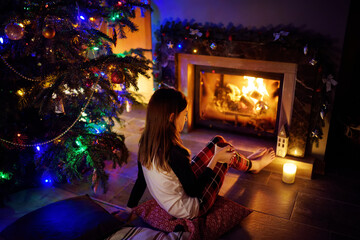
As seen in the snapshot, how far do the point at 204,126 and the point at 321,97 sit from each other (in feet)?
5.05

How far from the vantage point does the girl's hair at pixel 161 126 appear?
6.22ft

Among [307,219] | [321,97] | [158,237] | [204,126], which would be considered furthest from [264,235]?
[204,126]

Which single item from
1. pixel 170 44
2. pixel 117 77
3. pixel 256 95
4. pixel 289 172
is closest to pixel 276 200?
pixel 289 172

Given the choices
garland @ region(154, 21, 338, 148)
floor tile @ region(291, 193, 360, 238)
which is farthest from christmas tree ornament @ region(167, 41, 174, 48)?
floor tile @ region(291, 193, 360, 238)

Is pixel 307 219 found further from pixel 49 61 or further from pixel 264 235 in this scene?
pixel 49 61

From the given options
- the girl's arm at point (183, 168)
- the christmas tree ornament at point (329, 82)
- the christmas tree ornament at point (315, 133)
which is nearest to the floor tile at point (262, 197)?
the christmas tree ornament at point (315, 133)

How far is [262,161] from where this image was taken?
3.06 meters

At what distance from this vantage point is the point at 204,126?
13.7 ft

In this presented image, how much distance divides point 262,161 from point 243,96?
0.99 meters

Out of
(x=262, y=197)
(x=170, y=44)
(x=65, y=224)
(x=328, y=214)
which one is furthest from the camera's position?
(x=170, y=44)

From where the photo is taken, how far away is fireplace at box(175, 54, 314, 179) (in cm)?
327

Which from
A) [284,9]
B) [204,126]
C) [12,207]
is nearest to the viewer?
[12,207]

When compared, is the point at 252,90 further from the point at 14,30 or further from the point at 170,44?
the point at 14,30

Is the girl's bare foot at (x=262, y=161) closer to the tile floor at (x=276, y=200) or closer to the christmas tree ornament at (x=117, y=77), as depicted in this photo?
the tile floor at (x=276, y=200)
